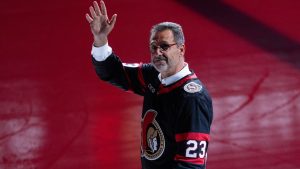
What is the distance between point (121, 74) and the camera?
1.59 metres

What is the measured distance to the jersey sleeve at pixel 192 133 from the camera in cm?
130

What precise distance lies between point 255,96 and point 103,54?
44.3 inches

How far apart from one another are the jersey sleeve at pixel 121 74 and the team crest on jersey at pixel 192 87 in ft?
0.75

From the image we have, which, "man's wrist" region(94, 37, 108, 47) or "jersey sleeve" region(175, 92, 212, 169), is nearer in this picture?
"jersey sleeve" region(175, 92, 212, 169)

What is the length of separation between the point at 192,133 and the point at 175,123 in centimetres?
6

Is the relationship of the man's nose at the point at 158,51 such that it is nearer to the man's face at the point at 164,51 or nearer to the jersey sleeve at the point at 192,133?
the man's face at the point at 164,51

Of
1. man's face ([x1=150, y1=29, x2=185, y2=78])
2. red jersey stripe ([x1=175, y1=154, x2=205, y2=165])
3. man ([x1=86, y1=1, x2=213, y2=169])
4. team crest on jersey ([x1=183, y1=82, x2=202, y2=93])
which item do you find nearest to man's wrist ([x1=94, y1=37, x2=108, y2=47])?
man ([x1=86, y1=1, x2=213, y2=169])

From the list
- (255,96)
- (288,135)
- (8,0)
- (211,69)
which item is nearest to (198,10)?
(211,69)

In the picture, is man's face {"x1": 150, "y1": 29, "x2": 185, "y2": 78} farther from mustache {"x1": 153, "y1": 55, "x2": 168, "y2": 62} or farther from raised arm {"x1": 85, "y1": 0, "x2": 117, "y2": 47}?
raised arm {"x1": 85, "y1": 0, "x2": 117, "y2": 47}

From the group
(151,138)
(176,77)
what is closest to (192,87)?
(176,77)

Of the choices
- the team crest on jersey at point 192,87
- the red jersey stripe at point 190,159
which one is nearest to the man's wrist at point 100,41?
the team crest on jersey at point 192,87

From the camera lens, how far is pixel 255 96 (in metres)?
2.46

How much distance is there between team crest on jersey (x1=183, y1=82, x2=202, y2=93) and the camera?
1.36 metres

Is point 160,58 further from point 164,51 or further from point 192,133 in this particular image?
point 192,133
